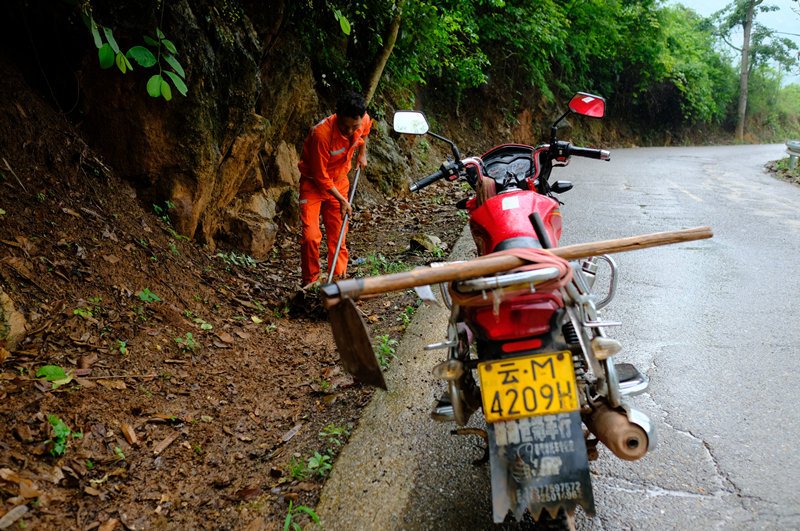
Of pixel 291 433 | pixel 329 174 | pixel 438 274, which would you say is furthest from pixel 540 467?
pixel 329 174

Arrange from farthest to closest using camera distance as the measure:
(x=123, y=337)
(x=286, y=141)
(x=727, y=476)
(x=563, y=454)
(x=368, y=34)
A: (x=368, y=34)
(x=286, y=141)
(x=123, y=337)
(x=727, y=476)
(x=563, y=454)

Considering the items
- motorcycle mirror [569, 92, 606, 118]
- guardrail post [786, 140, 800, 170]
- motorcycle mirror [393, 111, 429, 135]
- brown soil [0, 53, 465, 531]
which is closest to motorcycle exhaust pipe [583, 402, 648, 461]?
brown soil [0, 53, 465, 531]

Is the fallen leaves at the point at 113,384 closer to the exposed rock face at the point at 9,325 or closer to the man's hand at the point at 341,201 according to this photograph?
the exposed rock face at the point at 9,325

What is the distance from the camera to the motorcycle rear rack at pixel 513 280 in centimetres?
183

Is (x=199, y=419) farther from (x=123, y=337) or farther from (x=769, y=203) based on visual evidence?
(x=769, y=203)

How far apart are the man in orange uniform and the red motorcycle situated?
2.94 m

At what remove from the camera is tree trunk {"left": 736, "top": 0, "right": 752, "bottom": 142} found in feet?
93.5

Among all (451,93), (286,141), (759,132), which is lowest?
(759,132)

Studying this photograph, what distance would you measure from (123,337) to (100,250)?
0.96 m

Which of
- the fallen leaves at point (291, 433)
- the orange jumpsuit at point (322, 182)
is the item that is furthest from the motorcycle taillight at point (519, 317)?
the orange jumpsuit at point (322, 182)

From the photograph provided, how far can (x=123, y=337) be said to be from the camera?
3453 mm

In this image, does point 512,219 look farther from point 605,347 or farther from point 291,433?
point 291,433

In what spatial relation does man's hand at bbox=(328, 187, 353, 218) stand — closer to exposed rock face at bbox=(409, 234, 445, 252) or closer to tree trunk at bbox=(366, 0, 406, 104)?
exposed rock face at bbox=(409, 234, 445, 252)

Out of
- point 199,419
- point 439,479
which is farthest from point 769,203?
point 199,419
